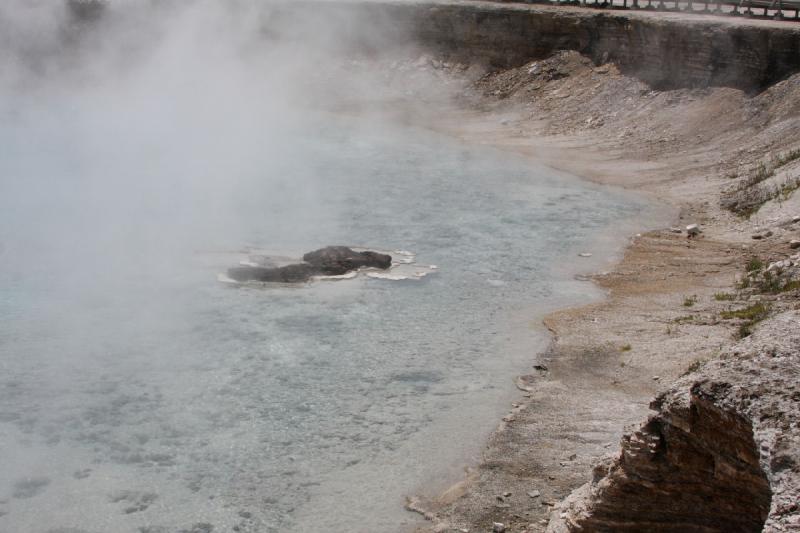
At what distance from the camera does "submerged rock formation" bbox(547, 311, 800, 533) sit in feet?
12.3

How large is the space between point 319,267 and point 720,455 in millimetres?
8265

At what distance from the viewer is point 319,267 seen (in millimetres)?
12328

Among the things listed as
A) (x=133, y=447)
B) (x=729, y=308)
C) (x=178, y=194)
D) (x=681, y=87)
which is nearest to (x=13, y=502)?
(x=133, y=447)

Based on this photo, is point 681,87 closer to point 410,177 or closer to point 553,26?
point 553,26

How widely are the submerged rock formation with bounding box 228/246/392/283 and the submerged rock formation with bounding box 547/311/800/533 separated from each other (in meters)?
7.00

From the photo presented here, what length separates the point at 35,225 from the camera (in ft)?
46.2

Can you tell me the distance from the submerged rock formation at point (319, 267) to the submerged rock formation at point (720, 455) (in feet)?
23.0

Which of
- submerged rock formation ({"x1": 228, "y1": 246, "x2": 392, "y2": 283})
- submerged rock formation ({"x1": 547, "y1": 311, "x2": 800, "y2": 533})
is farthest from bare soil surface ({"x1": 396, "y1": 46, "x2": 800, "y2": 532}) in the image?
submerged rock formation ({"x1": 228, "y1": 246, "x2": 392, "y2": 283})

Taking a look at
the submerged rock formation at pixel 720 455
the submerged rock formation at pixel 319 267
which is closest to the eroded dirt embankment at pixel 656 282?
the submerged rock formation at pixel 720 455

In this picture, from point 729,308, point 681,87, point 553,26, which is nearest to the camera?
point 729,308

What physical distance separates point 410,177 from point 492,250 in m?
4.85

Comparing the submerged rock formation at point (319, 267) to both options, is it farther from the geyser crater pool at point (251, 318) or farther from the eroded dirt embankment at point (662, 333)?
the eroded dirt embankment at point (662, 333)

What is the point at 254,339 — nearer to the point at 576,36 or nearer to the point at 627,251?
the point at 627,251

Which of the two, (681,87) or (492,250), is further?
(681,87)
